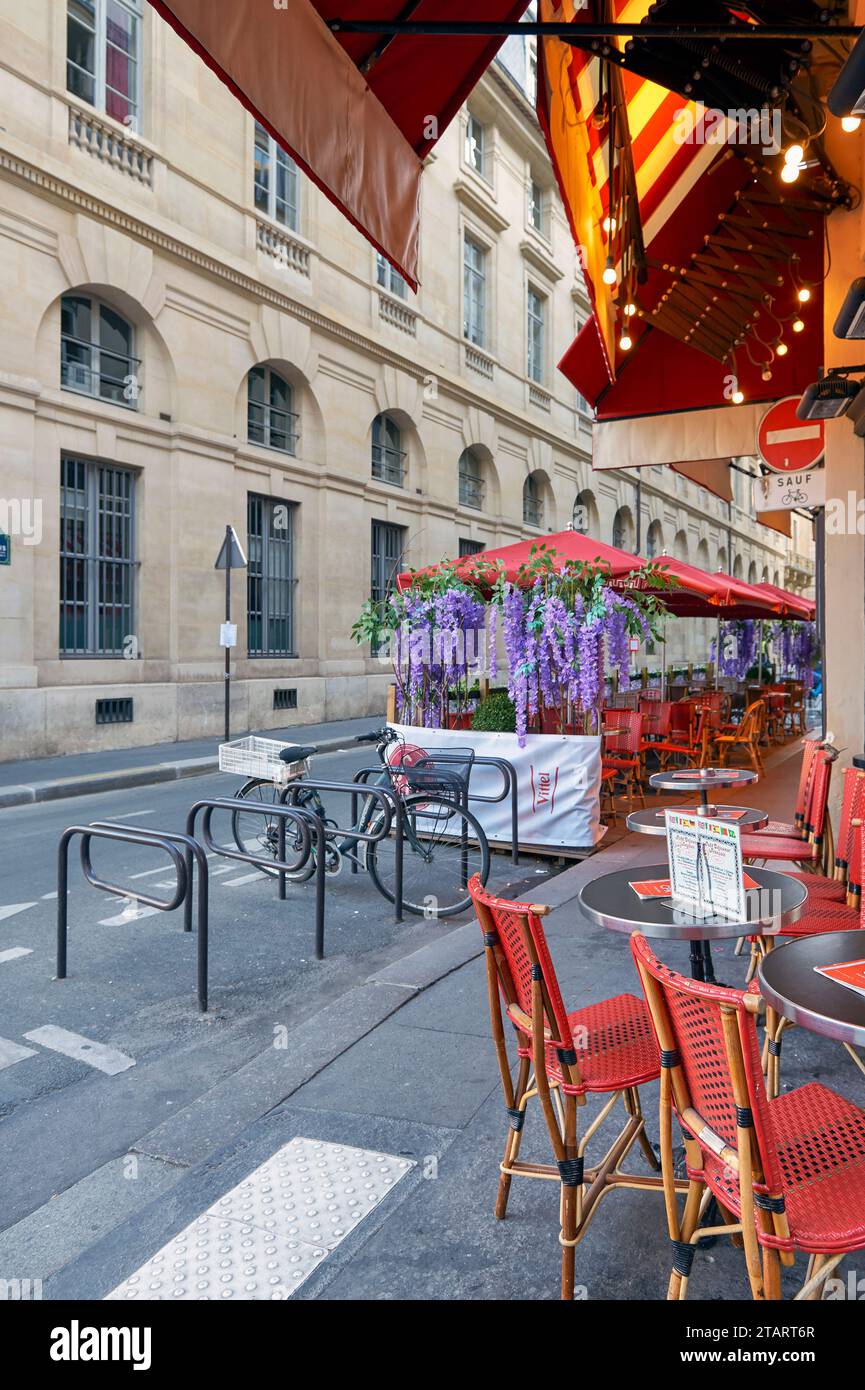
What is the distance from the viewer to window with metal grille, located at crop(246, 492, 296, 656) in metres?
19.2

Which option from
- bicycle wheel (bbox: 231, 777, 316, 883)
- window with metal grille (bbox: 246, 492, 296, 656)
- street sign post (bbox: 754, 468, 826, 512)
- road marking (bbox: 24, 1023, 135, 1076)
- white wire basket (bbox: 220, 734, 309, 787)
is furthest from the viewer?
window with metal grille (bbox: 246, 492, 296, 656)

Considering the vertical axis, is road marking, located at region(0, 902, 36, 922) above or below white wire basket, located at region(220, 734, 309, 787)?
below

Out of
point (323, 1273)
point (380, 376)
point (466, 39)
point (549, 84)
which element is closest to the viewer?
point (323, 1273)

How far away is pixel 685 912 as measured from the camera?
3.21 metres

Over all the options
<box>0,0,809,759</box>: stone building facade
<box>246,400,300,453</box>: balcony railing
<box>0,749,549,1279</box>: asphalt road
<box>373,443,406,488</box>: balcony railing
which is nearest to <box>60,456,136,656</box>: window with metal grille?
<box>0,0,809,759</box>: stone building facade

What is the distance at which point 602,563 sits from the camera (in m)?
8.84

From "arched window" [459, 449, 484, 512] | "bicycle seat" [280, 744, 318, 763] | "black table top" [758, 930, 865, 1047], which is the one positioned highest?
"arched window" [459, 449, 484, 512]

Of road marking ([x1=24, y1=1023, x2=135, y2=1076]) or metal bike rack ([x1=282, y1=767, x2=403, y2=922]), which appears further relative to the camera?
metal bike rack ([x1=282, y1=767, x2=403, y2=922])

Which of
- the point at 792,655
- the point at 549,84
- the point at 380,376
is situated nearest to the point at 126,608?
the point at 380,376

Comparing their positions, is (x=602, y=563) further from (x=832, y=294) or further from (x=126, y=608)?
(x=126, y=608)

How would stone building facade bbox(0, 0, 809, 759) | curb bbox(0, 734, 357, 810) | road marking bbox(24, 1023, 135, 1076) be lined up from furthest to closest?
stone building facade bbox(0, 0, 809, 759)
curb bbox(0, 734, 357, 810)
road marking bbox(24, 1023, 135, 1076)

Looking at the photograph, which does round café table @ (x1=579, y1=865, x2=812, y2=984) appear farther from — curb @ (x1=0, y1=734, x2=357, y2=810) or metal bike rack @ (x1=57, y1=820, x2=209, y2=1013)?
curb @ (x1=0, y1=734, x2=357, y2=810)

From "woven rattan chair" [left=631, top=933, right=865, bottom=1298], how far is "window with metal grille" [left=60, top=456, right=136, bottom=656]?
14.6 meters
